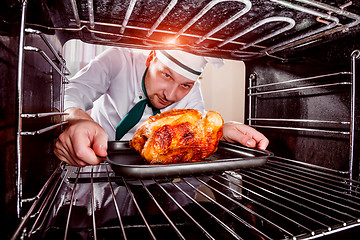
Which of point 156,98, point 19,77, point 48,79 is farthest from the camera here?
point 156,98

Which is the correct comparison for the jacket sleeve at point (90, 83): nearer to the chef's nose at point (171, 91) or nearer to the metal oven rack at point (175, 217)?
the chef's nose at point (171, 91)

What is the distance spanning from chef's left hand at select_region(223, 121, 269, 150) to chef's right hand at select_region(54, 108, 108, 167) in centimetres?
66

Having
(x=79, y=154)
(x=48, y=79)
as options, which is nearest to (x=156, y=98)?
(x=48, y=79)

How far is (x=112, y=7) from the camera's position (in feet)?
2.33

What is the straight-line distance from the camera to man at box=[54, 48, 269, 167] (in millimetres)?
1031

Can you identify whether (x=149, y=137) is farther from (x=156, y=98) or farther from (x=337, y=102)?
(x=156, y=98)

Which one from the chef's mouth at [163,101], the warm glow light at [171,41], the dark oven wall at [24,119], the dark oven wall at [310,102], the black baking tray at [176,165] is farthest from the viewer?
the chef's mouth at [163,101]

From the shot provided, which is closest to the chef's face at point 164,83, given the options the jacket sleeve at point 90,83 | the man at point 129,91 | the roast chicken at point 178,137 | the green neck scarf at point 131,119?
the man at point 129,91

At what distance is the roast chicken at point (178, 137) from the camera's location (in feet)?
2.67

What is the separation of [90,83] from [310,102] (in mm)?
1515

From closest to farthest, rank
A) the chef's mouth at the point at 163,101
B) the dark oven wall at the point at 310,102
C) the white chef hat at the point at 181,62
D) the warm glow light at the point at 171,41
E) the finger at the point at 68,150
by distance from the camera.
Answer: the finger at the point at 68,150 → the dark oven wall at the point at 310,102 → the warm glow light at the point at 171,41 → the white chef hat at the point at 181,62 → the chef's mouth at the point at 163,101

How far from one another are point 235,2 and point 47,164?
0.83 meters

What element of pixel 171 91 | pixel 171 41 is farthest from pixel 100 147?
pixel 171 91

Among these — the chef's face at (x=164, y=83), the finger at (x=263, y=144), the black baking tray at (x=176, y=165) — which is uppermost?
the chef's face at (x=164, y=83)
